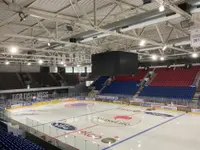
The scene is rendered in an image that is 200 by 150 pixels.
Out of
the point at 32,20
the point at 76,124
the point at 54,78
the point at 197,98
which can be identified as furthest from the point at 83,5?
the point at 54,78

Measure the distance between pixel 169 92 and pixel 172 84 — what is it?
6.82 ft

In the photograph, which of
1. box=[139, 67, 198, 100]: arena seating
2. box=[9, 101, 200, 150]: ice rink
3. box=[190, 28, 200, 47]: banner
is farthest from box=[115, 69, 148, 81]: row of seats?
box=[190, 28, 200, 47]: banner

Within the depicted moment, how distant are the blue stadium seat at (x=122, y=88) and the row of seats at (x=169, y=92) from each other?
212 centimetres

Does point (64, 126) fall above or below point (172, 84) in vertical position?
below

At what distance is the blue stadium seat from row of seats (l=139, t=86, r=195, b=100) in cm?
212

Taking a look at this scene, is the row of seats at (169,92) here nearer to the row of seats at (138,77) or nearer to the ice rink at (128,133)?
the row of seats at (138,77)

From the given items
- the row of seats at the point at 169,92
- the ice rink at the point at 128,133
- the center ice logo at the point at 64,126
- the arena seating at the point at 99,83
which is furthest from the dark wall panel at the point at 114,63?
the arena seating at the point at 99,83

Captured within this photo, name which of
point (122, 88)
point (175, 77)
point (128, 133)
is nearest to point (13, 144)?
point (128, 133)

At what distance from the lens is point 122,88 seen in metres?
Result: 28.5

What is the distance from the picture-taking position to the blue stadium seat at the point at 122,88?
88.5 ft

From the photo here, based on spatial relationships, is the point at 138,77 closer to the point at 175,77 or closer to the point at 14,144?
the point at 175,77

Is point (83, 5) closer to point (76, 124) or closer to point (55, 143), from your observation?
point (55, 143)

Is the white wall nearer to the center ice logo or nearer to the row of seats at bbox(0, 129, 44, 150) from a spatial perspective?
the center ice logo

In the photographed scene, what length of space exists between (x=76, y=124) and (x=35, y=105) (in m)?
12.3
